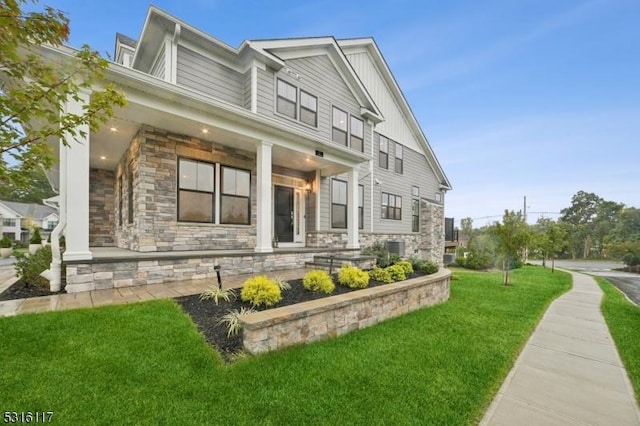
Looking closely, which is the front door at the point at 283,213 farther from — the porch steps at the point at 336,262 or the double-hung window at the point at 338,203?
the porch steps at the point at 336,262

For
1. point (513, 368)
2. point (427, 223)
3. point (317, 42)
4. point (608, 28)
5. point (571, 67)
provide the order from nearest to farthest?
1. point (513, 368)
2. point (317, 42)
3. point (608, 28)
4. point (571, 67)
5. point (427, 223)

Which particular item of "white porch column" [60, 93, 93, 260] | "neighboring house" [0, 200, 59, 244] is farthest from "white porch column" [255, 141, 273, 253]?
"neighboring house" [0, 200, 59, 244]

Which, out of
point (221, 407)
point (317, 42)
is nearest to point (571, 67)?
point (317, 42)

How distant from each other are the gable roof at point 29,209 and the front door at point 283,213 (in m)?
32.1

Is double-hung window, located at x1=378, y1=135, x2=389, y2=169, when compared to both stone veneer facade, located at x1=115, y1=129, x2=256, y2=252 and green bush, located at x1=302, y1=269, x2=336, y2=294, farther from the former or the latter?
green bush, located at x1=302, y1=269, x2=336, y2=294

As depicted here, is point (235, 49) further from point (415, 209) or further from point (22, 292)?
point (415, 209)

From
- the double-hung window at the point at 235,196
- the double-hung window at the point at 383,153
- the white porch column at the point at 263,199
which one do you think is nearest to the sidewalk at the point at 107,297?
the white porch column at the point at 263,199

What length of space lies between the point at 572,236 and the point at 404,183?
35.1 m

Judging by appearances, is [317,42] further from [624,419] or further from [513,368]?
[624,419]

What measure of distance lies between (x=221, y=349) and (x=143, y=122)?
5.37 metres

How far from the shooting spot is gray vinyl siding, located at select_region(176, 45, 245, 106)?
7359mm

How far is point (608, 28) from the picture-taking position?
A: 12547mm

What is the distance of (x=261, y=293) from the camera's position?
3.88 meters

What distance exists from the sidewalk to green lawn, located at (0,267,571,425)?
39 centimetres
